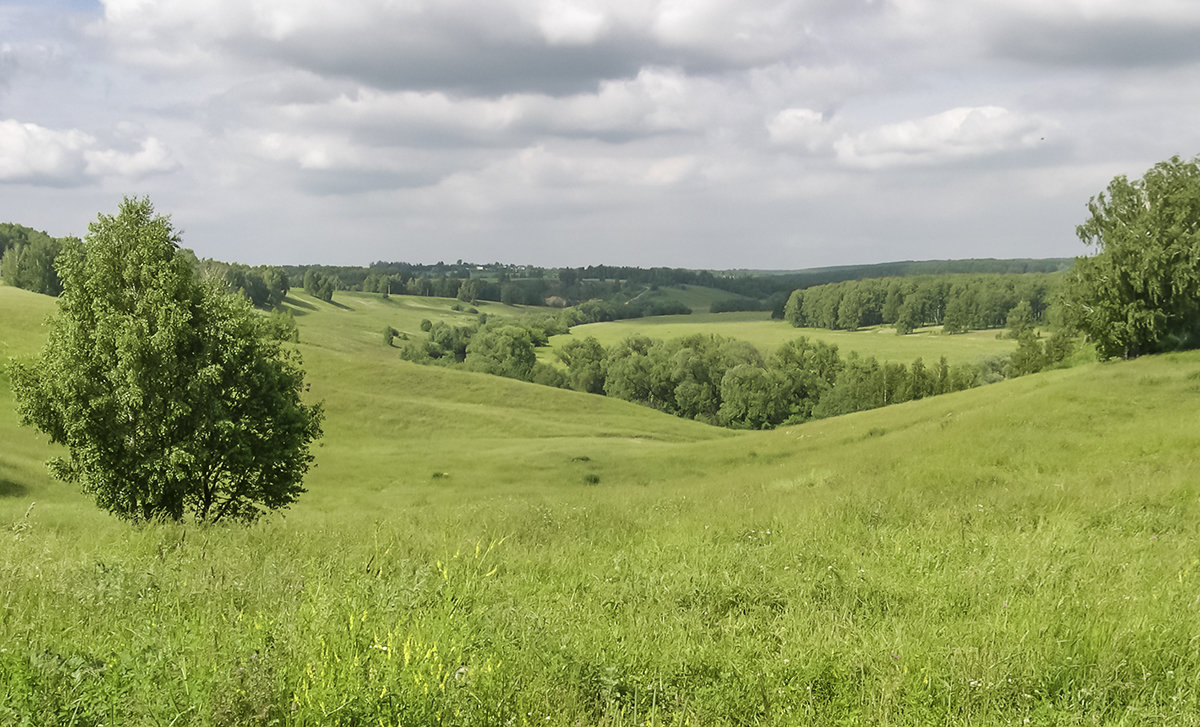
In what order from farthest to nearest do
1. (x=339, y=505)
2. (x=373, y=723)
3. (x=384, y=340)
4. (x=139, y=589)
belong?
(x=384, y=340) → (x=339, y=505) → (x=139, y=589) → (x=373, y=723)

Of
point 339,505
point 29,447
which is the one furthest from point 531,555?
point 29,447

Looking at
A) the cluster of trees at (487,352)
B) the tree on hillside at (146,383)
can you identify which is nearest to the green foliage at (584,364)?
the cluster of trees at (487,352)

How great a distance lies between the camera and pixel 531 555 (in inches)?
339

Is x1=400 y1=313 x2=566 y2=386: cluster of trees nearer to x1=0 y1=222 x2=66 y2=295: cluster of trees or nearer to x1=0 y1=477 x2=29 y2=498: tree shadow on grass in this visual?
x1=0 y1=222 x2=66 y2=295: cluster of trees

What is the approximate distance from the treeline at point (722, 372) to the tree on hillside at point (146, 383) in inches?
4240

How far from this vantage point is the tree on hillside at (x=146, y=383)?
76.3 ft

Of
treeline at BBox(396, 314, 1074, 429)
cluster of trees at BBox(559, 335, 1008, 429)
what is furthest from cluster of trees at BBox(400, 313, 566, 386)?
cluster of trees at BBox(559, 335, 1008, 429)

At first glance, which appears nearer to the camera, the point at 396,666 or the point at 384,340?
the point at 396,666

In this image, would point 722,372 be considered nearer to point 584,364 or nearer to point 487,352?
point 584,364

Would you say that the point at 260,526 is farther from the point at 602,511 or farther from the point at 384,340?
the point at 384,340

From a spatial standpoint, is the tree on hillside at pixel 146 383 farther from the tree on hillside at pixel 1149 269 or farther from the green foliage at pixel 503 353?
the green foliage at pixel 503 353

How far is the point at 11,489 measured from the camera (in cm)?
3675

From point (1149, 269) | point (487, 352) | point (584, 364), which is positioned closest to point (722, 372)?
point (584, 364)

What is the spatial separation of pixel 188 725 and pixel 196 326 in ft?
80.0
